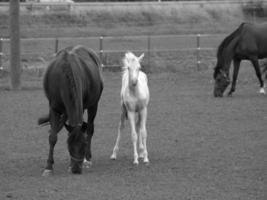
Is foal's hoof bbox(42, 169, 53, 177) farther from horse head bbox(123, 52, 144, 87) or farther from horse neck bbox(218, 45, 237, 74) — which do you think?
horse neck bbox(218, 45, 237, 74)

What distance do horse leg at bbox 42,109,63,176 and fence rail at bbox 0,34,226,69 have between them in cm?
1847

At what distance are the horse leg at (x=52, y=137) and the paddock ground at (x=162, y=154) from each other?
171 mm

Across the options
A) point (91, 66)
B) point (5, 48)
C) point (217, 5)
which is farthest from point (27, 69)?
point (217, 5)

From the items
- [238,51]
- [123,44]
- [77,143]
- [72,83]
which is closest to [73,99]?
[72,83]

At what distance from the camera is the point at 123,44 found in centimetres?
3500

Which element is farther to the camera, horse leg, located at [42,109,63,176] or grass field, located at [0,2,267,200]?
horse leg, located at [42,109,63,176]

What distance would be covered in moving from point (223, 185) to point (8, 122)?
7668 millimetres

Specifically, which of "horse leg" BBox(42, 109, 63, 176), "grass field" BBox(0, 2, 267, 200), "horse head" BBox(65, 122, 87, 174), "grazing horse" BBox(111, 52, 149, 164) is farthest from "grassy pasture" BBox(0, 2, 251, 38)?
"horse head" BBox(65, 122, 87, 174)

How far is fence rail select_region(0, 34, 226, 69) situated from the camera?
100 ft

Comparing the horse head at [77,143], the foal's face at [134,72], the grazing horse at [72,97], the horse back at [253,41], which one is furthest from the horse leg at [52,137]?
the horse back at [253,41]

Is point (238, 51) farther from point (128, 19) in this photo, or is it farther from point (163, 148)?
point (128, 19)

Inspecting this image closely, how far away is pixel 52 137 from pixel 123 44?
25011 mm

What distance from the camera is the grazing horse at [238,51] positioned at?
20.5m

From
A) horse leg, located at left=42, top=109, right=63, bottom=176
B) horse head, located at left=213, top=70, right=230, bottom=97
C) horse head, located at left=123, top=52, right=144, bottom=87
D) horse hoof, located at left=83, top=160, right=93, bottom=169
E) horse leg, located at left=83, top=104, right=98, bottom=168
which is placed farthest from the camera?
horse head, located at left=213, top=70, right=230, bottom=97
